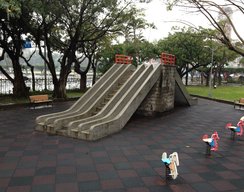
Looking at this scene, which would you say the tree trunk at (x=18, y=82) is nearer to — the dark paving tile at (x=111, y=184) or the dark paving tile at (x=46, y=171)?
the dark paving tile at (x=46, y=171)

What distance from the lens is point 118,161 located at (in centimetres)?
646

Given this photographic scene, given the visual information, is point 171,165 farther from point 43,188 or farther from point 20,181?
point 20,181

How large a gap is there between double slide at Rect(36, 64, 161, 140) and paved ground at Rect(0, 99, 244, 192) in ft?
1.23

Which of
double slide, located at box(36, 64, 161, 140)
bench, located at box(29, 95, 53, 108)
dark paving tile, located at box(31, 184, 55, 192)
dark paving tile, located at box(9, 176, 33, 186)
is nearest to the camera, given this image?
dark paving tile, located at box(31, 184, 55, 192)

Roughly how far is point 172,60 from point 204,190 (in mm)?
9833

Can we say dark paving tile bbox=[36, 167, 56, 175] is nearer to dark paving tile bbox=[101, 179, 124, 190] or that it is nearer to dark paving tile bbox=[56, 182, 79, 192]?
dark paving tile bbox=[56, 182, 79, 192]

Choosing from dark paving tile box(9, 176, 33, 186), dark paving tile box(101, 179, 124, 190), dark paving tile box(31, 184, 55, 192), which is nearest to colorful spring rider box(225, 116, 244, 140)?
dark paving tile box(101, 179, 124, 190)

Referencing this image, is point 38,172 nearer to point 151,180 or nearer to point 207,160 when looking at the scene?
point 151,180

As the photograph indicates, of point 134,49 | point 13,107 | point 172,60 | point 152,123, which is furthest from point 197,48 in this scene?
point 13,107

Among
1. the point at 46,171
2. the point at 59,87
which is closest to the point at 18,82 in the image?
the point at 59,87

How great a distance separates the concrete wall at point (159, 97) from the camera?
12.7 m

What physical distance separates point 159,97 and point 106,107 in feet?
12.2

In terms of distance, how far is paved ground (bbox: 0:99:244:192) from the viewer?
516 cm

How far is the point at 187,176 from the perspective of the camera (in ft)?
18.6
